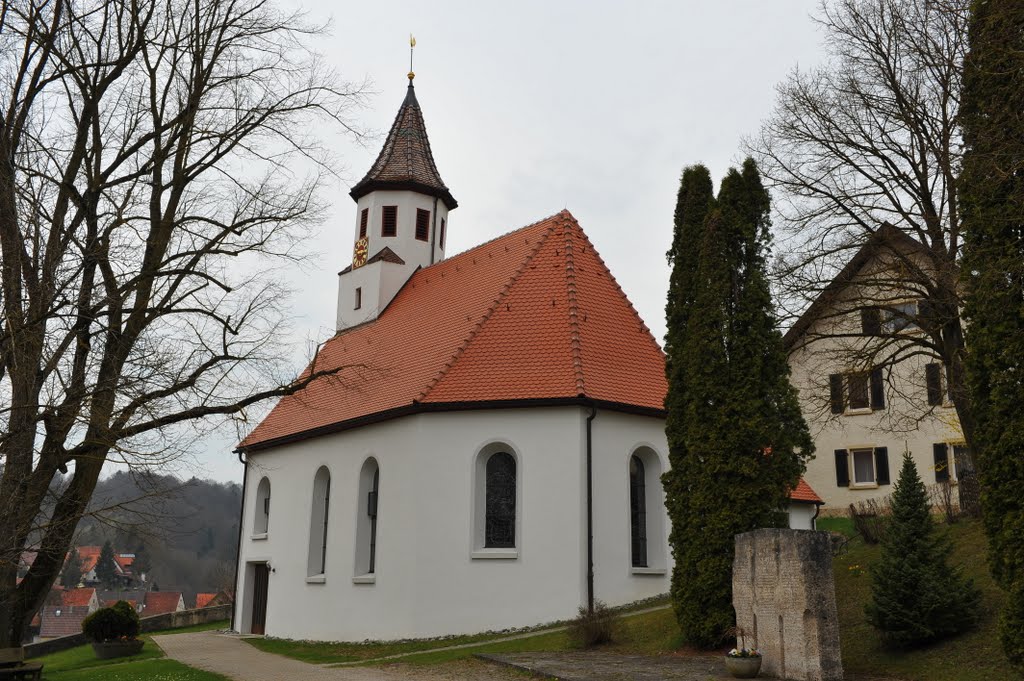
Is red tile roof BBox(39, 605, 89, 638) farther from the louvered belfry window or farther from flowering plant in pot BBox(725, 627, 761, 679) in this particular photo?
flowering plant in pot BBox(725, 627, 761, 679)

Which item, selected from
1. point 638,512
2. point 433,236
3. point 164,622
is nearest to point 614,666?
point 638,512

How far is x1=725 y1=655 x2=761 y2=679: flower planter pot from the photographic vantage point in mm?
10914

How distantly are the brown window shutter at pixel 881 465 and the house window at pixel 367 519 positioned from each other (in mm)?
18751

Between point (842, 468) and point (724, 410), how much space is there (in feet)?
65.6

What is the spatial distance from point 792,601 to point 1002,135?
Result: 5.82 metres

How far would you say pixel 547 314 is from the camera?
20.1 meters

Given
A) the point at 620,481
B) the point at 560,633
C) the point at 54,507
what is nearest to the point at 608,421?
the point at 620,481

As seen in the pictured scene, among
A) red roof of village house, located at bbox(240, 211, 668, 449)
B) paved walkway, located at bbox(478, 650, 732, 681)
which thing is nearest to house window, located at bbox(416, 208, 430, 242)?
red roof of village house, located at bbox(240, 211, 668, 449)

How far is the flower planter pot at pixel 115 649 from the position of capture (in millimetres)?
21484

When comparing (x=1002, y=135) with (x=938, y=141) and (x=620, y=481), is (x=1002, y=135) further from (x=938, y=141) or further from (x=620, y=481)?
(x=620, y=481)

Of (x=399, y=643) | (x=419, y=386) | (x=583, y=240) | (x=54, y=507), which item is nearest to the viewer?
(x=54, y=507)

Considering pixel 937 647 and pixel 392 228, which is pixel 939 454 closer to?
pixel 392 228

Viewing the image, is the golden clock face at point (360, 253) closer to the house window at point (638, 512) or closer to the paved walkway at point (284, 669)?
the paved walkway at point (284, 669)

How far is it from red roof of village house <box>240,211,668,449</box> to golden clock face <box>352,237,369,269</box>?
3142 millimetres
